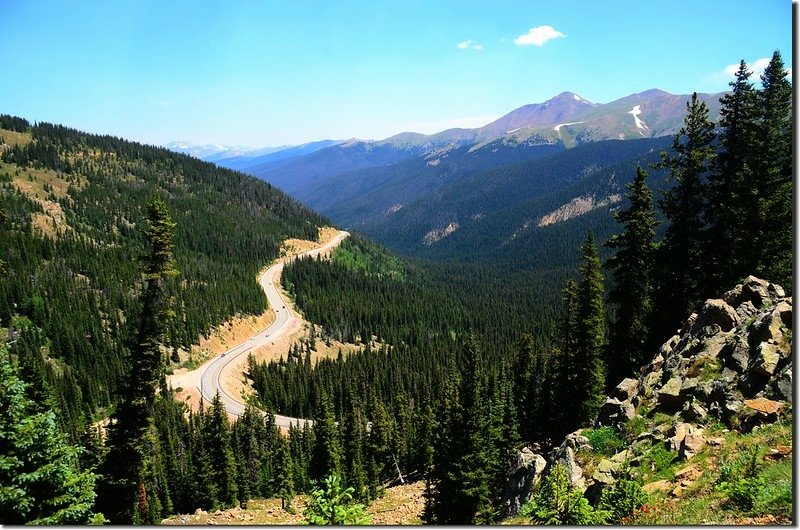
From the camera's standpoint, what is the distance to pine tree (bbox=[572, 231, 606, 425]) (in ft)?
99.7

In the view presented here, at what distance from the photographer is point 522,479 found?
20.2m

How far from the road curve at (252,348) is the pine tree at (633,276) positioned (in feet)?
191

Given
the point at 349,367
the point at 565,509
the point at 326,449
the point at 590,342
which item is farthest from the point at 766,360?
the point at 349,367

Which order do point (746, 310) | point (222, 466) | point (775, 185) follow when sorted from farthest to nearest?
point (222, 466) → point (775, 185) → point (746, 310)

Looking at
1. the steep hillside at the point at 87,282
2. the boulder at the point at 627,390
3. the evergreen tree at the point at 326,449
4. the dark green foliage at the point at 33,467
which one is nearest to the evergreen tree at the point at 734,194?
the boulder at the point at 627,390

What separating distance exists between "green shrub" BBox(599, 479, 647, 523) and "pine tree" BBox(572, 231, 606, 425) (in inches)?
758

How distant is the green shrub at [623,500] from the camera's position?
38.9 ft

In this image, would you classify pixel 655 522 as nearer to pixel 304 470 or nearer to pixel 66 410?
pixel 304 470

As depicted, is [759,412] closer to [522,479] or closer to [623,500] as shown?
[623,500]

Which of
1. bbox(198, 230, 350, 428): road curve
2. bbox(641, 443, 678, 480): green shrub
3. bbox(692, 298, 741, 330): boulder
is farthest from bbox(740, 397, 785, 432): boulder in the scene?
bbox(198, 230, 350, 428): road curve

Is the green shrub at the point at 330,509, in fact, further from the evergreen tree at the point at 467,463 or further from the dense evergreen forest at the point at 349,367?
the evergreen tree at the point at 467,463

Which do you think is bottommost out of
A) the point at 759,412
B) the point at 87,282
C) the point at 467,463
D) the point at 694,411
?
the point at 467,463

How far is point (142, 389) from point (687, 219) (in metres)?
32.3

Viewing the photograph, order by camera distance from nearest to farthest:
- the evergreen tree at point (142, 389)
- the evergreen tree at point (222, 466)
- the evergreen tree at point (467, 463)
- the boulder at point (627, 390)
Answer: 1. the boulder at point (627, 390)
2. the evergreen tree at point (142, 389)
3. the evergreen tree at point (467, 463)
4. the evergreen tree at point (222, 466)
